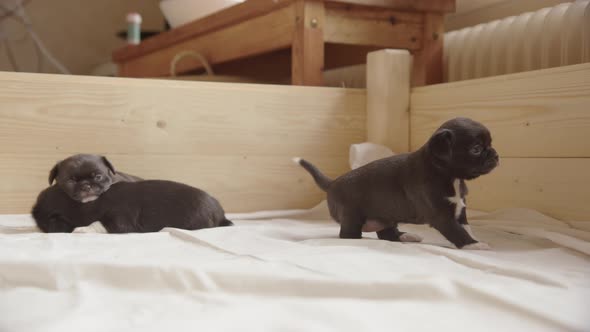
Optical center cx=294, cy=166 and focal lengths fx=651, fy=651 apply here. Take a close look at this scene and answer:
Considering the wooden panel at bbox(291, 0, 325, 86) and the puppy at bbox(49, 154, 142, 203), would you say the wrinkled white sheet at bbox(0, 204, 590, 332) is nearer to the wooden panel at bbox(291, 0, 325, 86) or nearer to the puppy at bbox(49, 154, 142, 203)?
the puppy at bbox(49, 154, 142, 203)

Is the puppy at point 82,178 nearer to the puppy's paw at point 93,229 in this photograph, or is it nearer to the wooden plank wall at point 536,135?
the puppy's paw at point 93,229

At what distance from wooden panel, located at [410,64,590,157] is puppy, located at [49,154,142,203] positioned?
3.08 feet

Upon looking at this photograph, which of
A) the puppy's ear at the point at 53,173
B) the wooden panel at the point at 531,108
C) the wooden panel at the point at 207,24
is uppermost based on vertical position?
the wooden panel at the point at 207,24

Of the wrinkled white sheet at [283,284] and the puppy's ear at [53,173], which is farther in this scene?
the puppy's ear at [53,173]

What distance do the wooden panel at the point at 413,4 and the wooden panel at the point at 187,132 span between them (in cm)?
31

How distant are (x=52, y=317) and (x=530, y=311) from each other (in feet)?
1.89

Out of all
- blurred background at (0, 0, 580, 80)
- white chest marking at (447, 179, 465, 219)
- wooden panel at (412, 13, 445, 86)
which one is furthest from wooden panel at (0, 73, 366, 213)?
blurred background at (0, 0, 580, 80)

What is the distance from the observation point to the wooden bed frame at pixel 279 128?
152 centimetres

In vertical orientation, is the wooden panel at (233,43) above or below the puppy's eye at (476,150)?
above

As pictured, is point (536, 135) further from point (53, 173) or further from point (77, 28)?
point (77, 28)

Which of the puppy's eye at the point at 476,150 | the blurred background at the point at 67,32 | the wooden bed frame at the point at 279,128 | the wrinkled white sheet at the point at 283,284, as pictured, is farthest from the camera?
the blurred background at the point at 67,32

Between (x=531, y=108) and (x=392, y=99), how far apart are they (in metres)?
0.47

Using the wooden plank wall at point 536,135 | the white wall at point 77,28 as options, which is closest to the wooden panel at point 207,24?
the wooden plank wall at point 536,135

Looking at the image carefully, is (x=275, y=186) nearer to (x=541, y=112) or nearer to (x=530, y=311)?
(x=541, y=112)
